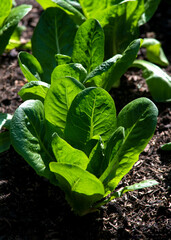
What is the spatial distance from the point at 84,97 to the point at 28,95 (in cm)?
43

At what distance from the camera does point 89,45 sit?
211cm

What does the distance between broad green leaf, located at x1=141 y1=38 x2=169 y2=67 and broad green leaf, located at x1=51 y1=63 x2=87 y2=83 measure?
1007mm

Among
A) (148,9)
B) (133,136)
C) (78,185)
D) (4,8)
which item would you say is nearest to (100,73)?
(133,136)

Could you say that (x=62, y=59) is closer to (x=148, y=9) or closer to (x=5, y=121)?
(x=5, y=121)

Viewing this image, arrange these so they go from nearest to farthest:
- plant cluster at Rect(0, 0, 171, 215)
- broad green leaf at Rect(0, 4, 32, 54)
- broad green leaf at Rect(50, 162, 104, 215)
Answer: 1. broad green leaf at Rect(50, 162, 104, 215)
2. plant cluster at Rect(0, 0, 171, 215)
3. broad green leaf at Rect(0, 4, 32, 54)

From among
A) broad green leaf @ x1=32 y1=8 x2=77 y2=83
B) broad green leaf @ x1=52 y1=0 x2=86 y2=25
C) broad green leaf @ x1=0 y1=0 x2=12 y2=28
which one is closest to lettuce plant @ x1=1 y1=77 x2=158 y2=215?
broad green leaf @ x1=32 y1=8 x2=77 y2=83

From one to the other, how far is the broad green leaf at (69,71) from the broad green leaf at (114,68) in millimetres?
54

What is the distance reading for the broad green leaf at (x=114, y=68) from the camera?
190 centimetres

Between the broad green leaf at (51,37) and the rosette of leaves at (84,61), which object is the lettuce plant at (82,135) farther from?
the broad green leaf at (51,37)

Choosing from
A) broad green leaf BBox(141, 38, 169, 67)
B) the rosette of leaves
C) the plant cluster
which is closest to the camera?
the plant cluster

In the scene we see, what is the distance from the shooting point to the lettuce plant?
1.66m

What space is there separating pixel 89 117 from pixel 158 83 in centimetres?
98

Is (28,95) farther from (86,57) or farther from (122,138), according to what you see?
(122,138)

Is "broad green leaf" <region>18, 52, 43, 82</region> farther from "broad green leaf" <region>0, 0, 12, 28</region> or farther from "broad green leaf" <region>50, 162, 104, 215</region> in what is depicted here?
"broad green leaf" <region>50, 162, 104, 215</region>
